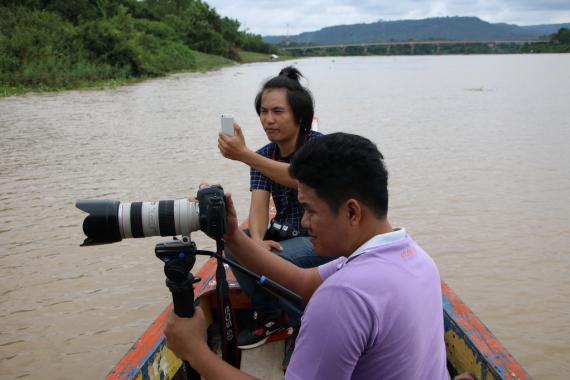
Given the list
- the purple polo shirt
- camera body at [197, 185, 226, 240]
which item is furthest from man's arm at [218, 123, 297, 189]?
the purple polo shirt

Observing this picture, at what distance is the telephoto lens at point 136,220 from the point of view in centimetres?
173

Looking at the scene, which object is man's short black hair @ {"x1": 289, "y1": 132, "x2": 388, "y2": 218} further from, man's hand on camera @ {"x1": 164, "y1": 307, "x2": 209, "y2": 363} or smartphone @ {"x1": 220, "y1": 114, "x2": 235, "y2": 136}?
smartphone @ {"x1": 220, "y1": 114, "x2": 235, "y2": 136}

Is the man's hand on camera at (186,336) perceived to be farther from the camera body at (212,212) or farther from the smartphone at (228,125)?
the smartphone at (228,125)

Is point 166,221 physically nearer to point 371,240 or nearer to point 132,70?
point 371,240

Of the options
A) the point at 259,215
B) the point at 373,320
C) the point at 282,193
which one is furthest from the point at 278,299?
the point at 373,320

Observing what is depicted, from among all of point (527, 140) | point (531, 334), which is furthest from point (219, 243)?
point (527, 140)

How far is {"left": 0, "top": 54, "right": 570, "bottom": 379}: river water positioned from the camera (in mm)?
4215

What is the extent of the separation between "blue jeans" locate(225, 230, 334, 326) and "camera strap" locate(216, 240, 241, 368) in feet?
2.43

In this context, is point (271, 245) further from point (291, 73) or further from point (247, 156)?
point (291, 73)

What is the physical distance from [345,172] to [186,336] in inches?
25.2

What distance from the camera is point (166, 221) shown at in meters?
1.75

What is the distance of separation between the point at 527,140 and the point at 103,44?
2106 cm

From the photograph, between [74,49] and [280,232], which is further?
[74,49]

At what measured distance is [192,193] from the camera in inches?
308
